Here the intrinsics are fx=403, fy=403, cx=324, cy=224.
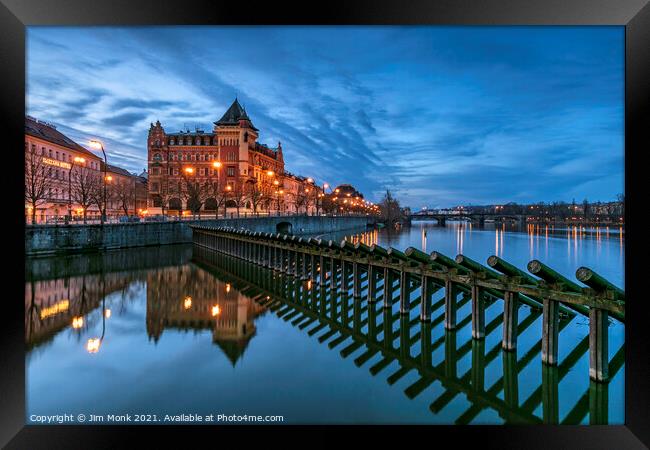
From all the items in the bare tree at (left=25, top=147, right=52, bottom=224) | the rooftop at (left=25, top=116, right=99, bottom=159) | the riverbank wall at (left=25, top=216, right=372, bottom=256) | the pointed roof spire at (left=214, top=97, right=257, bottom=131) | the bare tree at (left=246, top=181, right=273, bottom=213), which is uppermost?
the pointed roof spire at (left=214, top=97, right=257, bottom=131)

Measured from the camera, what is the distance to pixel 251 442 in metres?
4.40

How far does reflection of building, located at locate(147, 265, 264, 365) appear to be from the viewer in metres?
9.41

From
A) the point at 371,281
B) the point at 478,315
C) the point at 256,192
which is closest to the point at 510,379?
the point at 478,315

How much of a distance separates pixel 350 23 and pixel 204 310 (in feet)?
31.0

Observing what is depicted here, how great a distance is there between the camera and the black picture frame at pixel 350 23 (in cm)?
447

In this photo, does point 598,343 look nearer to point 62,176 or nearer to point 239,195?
point 62,176

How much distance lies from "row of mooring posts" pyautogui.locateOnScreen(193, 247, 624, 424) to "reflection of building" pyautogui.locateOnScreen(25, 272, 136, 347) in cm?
541

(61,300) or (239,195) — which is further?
(239,195)

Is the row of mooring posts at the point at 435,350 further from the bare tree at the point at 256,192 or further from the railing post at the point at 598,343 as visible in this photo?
the bare tree at the point at 256,192

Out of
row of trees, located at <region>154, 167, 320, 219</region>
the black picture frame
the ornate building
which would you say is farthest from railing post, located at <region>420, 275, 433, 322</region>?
the ornate building

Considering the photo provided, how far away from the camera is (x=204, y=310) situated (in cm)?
1201

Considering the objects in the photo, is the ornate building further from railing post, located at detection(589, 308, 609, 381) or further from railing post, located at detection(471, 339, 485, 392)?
railing post, located at detection(589, 308, 609, 381)

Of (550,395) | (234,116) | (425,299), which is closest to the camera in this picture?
(550,395)

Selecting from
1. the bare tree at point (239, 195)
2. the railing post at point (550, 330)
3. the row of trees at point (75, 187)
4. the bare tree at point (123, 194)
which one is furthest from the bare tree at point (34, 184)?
the railing post at point (550, 330)
